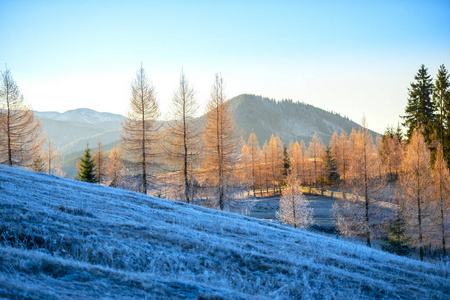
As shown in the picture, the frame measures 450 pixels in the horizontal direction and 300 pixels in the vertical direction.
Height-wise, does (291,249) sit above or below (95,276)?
below

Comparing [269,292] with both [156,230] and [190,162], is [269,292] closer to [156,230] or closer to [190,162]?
[156,230]

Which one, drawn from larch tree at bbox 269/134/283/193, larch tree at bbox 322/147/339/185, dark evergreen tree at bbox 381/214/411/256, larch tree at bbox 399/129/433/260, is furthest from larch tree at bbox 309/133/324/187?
larch tree at bbox 399/129/433/260

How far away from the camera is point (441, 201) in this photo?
72.6ft

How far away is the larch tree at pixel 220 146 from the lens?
24.2 metres

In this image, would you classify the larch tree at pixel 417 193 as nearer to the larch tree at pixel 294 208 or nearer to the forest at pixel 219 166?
the forest at pixel 219 166

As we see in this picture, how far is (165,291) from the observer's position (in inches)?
165

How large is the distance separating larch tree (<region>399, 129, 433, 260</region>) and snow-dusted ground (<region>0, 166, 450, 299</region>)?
16421 mm

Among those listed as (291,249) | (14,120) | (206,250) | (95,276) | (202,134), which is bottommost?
(291,249)

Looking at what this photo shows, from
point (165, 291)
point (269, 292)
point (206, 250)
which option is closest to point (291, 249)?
point (206, 250)

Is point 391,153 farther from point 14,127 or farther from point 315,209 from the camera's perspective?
point 14,127

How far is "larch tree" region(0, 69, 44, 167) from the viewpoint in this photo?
24484mm

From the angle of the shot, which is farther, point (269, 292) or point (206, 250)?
point (206, 250)

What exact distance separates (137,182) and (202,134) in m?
7.13

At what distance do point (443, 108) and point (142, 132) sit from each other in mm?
34574
